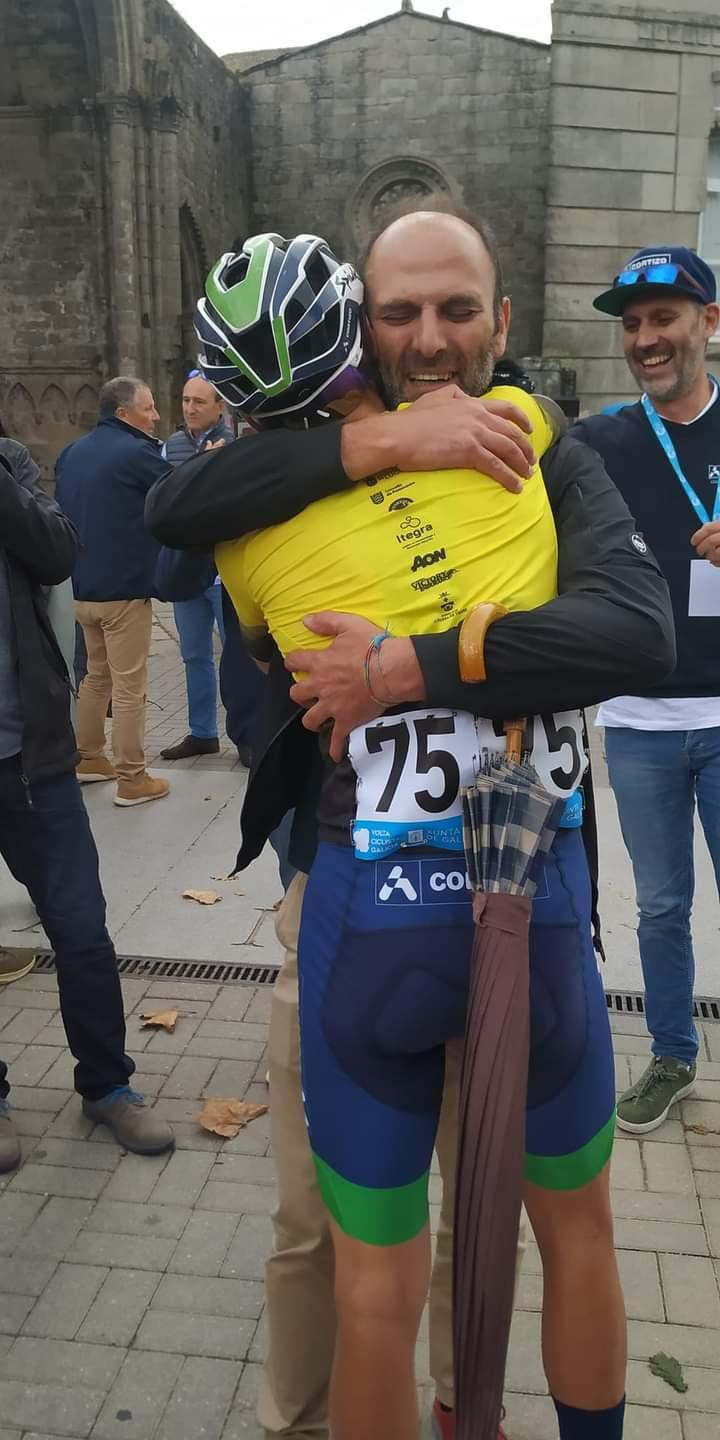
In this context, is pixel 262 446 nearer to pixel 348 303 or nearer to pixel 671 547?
pixel 348 303

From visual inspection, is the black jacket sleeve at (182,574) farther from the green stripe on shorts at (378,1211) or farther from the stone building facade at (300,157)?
the stone building facade at (300,157)

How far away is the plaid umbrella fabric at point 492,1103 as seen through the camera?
1.32 meters

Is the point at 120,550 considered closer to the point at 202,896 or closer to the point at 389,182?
the point at 202,896

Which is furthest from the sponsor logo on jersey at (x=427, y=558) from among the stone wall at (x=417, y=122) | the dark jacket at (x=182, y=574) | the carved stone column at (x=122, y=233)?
the stone wall at (x=417, y=122)

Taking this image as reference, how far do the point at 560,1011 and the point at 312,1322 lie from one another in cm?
88

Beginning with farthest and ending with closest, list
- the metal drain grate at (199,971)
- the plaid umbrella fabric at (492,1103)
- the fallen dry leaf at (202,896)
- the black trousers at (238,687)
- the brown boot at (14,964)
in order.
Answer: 1. the fallen dry leaf at (202,896)
2. the brown boot at (14,964)
3. the metal drain grate at (199,971)
4. the black trousers at (238,687)
5. the plaid umbrella fabric at (492,1103)

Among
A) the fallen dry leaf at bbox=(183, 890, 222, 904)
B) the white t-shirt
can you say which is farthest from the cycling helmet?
the fallen dry leaf at bbox=(183, 890, 222, 904)

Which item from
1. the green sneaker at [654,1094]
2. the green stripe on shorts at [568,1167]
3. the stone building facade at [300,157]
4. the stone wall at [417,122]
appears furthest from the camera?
the stone wall at [417,122]

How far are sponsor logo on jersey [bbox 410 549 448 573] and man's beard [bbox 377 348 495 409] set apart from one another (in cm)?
33

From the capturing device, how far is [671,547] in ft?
9.49

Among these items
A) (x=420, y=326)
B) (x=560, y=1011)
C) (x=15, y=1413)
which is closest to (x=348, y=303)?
(x=420, y=326)

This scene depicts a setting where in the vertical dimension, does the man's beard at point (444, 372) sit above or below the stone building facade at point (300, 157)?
below

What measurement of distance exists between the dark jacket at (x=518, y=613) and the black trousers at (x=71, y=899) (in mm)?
1396

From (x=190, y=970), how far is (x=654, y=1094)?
1764 mm
